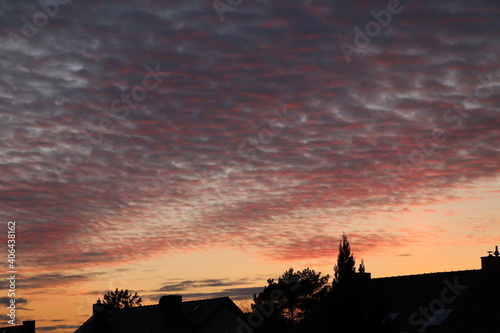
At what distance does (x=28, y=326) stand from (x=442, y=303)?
1943 inches

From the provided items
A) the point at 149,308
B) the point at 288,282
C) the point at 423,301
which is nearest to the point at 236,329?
the point at 149,308

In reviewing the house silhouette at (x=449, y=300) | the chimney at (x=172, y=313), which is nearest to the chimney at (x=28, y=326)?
the chimney at (x=172, y=313)

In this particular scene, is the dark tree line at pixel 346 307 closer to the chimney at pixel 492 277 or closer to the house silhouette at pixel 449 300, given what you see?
the house silhouette at pixel 449 300

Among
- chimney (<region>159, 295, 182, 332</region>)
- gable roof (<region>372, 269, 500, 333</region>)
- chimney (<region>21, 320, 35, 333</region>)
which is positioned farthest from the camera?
chimney (<region>21, 320, 35, 333</region>)

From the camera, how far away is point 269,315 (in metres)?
26.0

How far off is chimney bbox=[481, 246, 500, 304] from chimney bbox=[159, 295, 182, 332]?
80.9ft

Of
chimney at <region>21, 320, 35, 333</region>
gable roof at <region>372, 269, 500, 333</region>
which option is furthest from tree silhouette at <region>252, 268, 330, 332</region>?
gable roof at <region>372, 269, 500, 333</region>

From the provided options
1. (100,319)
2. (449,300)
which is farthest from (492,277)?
(100,319)

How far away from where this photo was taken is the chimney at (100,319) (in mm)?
54781

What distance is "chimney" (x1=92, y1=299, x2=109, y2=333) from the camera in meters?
54.8

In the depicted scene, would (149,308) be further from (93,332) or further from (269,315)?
(269,315)

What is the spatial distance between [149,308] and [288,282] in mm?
37476

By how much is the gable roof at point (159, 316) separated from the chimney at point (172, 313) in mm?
491

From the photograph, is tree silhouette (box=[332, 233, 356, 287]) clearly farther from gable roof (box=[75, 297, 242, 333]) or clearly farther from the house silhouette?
gable roof (box=[75, 297, 242, 333])
